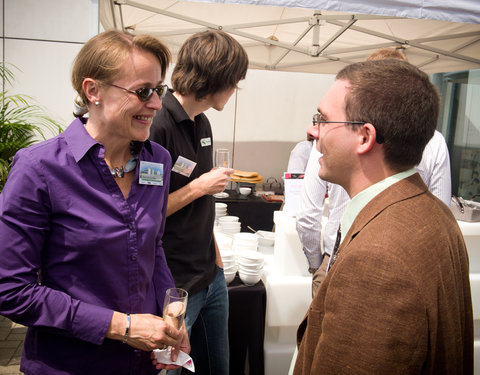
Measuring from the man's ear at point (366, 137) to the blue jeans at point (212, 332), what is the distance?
1109 mm

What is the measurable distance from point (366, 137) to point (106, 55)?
817 mm

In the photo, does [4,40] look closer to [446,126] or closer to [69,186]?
[69,186]

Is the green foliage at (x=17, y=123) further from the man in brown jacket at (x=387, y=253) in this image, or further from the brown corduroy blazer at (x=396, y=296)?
the brown corduroy blazer at (x=396, y=296)

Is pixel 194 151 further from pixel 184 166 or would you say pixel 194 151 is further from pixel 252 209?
pixel 252 209

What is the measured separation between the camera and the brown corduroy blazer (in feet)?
2.54

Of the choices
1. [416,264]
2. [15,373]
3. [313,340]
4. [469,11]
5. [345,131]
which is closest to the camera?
[416,264]

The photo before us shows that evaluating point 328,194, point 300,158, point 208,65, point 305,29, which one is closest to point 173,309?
point 208,65

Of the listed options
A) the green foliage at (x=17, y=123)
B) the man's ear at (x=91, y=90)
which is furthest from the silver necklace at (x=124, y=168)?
the green foliage at (x=17, y=123)

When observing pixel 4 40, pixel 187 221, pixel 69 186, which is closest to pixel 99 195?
pixel 69 186

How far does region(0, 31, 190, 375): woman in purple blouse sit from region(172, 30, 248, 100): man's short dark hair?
0.37 meters

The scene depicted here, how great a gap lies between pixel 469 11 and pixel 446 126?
18.6ft

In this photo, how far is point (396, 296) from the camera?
2.53ft

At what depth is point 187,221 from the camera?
1.72 m

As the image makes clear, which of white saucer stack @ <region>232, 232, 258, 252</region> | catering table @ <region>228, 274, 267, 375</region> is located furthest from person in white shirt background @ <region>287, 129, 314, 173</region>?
catering table @ <region>228, 274, 267, 375</region>
